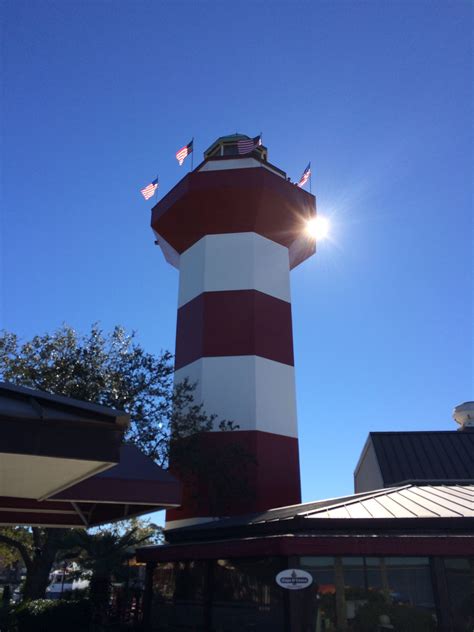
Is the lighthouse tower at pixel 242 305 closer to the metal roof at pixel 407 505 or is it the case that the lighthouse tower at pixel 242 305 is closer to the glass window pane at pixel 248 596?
the glass window pane at pixel 248 596

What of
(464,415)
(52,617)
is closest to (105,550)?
(52,617)

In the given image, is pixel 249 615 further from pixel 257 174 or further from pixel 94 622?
pixel 257 174

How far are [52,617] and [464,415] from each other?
1817 cm

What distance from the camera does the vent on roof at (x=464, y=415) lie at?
23.6 m

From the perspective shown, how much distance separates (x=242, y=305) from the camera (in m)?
21.5

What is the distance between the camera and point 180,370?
72.3ft

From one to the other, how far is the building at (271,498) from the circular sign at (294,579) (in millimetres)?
23

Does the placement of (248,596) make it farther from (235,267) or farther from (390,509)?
(235,267)

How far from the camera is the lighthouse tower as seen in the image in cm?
1908

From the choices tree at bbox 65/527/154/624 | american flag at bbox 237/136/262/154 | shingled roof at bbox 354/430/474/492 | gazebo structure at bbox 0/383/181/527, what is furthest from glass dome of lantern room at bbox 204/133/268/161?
gazebo structure at bbox 0/383/181/527

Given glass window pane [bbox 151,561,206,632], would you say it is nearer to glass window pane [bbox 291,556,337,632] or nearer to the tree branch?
glass window pane [bbox 291,556,337,632]

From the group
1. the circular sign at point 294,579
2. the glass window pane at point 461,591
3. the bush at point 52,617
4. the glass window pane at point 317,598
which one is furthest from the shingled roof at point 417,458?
the bush at point 52,617

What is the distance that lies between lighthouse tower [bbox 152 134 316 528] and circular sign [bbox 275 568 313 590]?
8.62m

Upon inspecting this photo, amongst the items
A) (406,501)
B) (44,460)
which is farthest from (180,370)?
(44,460)
